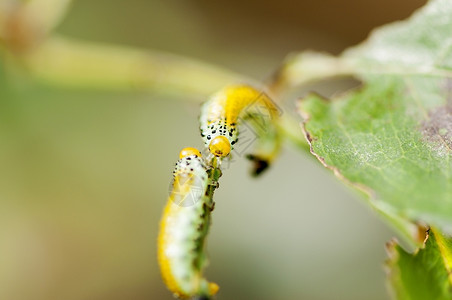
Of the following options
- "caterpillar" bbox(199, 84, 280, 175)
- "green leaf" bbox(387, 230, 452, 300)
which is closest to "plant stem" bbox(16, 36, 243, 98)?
"caterpillar" bbox(199, 84, 280, 175)

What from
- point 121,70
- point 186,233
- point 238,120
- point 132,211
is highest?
point 132,211

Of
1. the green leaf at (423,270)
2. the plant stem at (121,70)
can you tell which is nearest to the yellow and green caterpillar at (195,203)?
the green leaf at (423,270)

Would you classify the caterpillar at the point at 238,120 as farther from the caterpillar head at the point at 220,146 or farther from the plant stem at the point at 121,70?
the plant stem at the point at 121,70

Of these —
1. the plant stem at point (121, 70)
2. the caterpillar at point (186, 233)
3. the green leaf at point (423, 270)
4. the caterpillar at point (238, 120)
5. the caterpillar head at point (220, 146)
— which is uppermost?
→ the plant stem at point (121, 70)

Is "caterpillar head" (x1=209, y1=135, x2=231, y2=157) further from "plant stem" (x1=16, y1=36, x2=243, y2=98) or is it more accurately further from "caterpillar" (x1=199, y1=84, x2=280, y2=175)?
"plant stem" (x1=16, y1=36, x2=243, y2=98)

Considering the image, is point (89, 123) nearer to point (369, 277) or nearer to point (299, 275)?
point (299, 275)

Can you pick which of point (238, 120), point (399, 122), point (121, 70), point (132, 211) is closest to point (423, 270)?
point (399, 122)

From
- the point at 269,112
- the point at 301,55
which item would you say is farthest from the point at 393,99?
the point at 301,55

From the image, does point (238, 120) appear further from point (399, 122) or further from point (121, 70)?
point (121, 70)

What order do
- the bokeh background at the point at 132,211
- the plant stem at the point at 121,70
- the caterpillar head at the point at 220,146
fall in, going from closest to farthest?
1. the caterpillar head at the point at 220,146
2. the plant stem at the point at 121,70
3. the bokeh background at the point at 132,211
